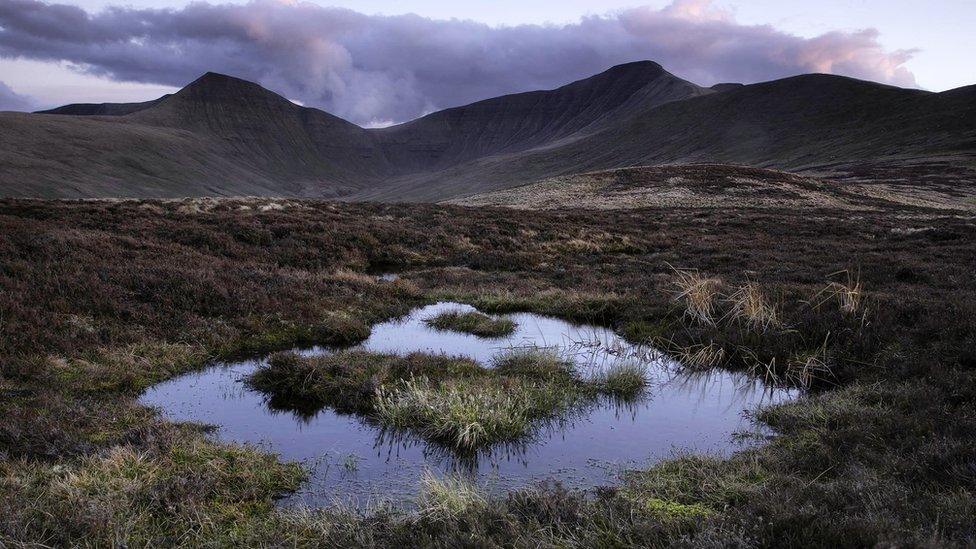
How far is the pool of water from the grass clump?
2115 mm

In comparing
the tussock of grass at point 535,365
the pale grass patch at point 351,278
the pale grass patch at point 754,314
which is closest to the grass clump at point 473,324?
the tussock of grass at point 535,365

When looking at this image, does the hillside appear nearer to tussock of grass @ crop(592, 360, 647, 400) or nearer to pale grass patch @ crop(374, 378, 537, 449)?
tussock of grass @ crop(592, 360, 647, 400)

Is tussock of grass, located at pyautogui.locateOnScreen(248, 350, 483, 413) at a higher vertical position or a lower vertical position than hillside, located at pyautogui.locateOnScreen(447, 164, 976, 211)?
lower

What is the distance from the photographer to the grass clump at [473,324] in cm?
1634

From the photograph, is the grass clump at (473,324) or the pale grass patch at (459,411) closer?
the pale grass patch at (459,411)

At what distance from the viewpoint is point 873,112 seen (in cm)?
17412

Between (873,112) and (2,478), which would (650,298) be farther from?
(873,112)

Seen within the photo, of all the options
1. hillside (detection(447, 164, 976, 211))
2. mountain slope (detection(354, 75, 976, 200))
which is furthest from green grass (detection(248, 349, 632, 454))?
mountain slope (detection(354, 75, 976, 200))

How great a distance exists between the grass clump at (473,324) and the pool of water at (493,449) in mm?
2115

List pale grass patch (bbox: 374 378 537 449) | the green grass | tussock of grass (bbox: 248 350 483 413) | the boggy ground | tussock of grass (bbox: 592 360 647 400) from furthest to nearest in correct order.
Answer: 1. tussock of grass (bbox: 592 360 647 400)
2. tussock of grass (bbox: 248 350 483 413)
3. the green grass
4. pale grass patch (bbox: 374 378 537 449)
5. the boggy ground

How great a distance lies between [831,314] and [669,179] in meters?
65.6

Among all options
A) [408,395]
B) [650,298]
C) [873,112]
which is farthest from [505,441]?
[873,112]

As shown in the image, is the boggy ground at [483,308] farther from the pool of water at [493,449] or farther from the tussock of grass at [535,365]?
the tussock of grass at [535,365]

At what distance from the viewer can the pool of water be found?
8.27 meters
